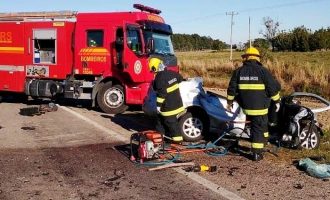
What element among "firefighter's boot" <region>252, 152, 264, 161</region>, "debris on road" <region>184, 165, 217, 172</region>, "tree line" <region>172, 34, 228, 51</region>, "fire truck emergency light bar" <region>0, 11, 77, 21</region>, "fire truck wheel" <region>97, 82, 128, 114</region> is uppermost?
"tree line" <region>172, 34, 228, 51</region>

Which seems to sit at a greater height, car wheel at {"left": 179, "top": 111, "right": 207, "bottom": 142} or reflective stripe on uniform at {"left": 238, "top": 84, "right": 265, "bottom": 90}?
reflective stripe on uniform at {"left": 238, "top": 84, "right": 265, "bottom": 90}

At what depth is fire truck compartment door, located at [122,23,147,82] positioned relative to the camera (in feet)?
41.5

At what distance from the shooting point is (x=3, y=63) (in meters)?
14.9

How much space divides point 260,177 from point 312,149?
2148 millimetres

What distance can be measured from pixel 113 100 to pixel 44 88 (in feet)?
7.55

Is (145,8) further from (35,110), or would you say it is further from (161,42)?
(35,110)

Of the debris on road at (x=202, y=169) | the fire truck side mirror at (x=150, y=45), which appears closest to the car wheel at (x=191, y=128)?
the debris on road at (x=202, y=169)

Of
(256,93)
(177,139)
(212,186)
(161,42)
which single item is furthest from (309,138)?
(161,42)

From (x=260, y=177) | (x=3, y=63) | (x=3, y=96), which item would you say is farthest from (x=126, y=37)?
(x=260, y=177)

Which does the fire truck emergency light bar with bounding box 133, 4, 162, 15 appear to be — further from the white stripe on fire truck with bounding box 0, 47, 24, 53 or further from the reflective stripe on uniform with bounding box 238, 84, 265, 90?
the reflective stripe on uniform with bounding box 238, 84, 265, 90

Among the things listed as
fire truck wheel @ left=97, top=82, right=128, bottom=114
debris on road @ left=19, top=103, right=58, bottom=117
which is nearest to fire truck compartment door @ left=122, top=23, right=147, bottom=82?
fire truck wheel @ left=97, top=82, right=128, bottom=114

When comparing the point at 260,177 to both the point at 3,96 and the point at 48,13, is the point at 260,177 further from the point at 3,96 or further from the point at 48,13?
the point at 3,96

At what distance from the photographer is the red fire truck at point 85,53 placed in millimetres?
12797

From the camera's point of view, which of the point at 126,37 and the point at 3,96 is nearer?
the point at 126,37
